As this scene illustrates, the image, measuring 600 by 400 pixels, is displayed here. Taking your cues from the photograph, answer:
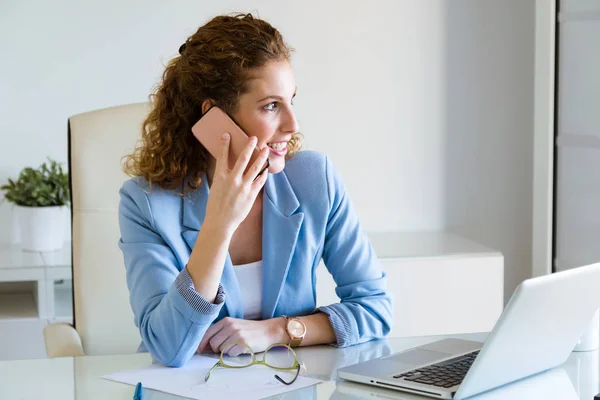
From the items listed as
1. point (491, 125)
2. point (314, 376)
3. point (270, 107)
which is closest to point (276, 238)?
point (270, 107)

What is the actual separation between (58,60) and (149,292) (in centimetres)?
164

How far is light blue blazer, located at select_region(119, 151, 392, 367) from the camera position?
59.1 inches

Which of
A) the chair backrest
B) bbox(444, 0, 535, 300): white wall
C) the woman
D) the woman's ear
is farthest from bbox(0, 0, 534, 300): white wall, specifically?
the woman's ear

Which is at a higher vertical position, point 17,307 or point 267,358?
point 267,358

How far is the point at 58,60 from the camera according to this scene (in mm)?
3023

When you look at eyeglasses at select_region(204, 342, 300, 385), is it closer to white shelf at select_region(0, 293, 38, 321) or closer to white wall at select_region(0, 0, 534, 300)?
white shelf at select_region(0, 293, 38, 321)

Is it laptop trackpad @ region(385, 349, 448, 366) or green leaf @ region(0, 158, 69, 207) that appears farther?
green leaf @ region(0, 158, 69, 207)

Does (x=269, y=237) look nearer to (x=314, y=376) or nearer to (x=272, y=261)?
(x=272, y=261)

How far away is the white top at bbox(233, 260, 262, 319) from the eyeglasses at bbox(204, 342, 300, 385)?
0.18 metres

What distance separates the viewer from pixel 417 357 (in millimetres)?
1432

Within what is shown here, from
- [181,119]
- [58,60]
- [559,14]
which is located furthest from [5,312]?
[559,14]

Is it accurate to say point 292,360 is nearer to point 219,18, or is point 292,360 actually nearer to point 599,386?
point 599,386

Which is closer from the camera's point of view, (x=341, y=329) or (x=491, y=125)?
(x=341, y=329)

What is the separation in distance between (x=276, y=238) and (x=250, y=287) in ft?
0.35
